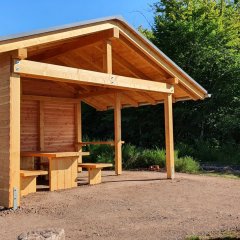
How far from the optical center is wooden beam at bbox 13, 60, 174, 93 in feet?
23.5

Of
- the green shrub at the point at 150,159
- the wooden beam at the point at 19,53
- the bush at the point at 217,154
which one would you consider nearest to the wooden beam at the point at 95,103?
the green shrub at the point at 150,159

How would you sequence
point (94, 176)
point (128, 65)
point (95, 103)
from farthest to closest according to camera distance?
point (95, 103), point (128, 65), point (94, 176)

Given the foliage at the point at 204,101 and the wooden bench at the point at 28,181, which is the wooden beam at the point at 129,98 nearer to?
the foliage at the point at 204,101

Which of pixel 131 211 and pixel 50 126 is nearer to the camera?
pixel 131 211

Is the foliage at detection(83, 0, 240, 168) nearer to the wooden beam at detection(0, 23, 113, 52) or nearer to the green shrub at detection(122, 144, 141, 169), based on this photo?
the green shrub at detection(122, 144, 141, 169)

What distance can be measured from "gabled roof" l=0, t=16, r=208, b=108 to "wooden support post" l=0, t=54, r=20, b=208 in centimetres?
43

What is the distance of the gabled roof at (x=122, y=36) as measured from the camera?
710cm

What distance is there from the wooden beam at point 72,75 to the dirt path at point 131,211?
7.96 feet

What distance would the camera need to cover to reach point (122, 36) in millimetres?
9578

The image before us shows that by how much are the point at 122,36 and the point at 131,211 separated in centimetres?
460

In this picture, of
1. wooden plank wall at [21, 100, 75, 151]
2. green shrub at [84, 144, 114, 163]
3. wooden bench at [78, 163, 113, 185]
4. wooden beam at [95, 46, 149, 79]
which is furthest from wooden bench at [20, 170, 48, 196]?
green shrub at [84, 144, 114, 163]

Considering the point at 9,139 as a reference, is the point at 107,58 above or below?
above

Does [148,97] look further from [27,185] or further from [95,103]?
[27,185]

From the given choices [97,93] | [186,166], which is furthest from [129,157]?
[97,93]
